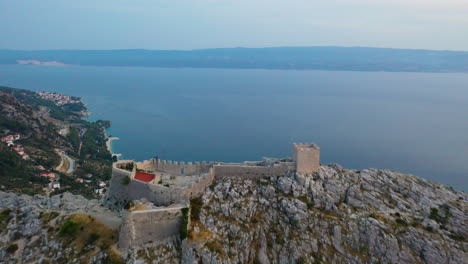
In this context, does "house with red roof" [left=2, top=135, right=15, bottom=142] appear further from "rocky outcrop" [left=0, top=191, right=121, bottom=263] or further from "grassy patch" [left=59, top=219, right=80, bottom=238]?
"grassy patch" [left=59, top=219, right=80, bottom=238]

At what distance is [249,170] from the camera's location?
38875mm

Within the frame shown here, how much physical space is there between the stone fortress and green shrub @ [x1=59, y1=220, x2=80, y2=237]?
4091mm

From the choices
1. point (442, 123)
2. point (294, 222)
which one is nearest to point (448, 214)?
point (294, 222)

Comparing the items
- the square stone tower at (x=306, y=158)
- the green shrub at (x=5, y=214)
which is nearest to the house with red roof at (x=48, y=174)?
the green shrub at (x=5, y=214)

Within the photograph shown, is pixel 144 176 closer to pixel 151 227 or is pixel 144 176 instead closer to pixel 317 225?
pixel 151 227

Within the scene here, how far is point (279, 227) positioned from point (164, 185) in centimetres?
1213

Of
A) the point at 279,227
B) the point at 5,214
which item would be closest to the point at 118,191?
the point at 5,214

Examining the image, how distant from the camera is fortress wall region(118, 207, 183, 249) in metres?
30.8

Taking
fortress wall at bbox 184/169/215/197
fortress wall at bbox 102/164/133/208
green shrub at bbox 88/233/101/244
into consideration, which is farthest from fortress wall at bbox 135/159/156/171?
green shrub at bbox 88/233/101/244

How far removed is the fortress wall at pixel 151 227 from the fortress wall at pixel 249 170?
27.2ft

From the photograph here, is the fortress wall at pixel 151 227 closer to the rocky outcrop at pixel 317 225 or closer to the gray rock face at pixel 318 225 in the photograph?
the rocky outcrop at pixel 317 225

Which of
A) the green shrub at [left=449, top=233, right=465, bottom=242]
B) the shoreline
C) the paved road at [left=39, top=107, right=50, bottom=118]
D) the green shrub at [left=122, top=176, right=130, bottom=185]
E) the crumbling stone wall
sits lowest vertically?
the shoreline

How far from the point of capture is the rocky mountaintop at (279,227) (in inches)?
1235

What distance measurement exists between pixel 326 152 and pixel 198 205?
75035mm
